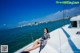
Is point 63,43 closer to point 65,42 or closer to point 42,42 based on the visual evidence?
point 65,42

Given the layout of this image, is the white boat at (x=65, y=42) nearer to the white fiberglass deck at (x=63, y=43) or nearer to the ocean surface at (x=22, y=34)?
the white fiberglass deck at (x=63, y=43)

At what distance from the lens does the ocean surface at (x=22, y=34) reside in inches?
183

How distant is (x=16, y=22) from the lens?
4699 mm

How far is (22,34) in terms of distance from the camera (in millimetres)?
4754

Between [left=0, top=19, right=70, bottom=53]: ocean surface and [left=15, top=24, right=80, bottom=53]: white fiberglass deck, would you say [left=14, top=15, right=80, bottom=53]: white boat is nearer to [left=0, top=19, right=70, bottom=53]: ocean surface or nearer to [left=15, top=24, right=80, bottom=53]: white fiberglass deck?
[left=15, top=24, right=80, bottom=53]: white fiberglass deck

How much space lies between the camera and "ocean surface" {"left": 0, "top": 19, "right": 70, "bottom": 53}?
4648 millimetres

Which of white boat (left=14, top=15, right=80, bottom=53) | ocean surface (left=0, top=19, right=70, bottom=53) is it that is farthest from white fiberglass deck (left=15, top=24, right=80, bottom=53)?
ocean surface (left=0, top=19, right=70, bottom=53)

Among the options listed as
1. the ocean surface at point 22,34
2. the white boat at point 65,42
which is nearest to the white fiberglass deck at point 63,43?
the white boat at point 65,42

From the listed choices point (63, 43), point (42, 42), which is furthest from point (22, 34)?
point (63, 43)

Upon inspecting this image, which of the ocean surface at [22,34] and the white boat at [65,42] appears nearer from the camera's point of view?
the white boat at [65,42]

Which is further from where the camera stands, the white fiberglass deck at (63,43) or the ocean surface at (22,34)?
the ocean surface at (22,34)

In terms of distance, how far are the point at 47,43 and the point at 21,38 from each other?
0.47 metres

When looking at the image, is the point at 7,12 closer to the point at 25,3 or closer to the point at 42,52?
the point at 25,3

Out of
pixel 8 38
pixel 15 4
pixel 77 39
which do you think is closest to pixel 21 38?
pixel 8 38
